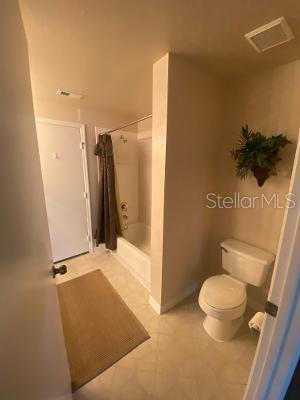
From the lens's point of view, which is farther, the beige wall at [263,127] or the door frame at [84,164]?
the door frame at [84,164]

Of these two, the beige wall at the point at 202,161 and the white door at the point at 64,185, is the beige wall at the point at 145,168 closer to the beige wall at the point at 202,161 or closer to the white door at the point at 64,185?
the white door at the point at 64,185

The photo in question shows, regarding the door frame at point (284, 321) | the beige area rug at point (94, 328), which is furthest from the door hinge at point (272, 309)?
the beige area rug at point (94, 328)

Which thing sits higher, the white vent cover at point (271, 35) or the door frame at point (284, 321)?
the white vent cover at point (271, 35)

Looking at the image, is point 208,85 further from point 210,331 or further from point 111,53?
point 210,331

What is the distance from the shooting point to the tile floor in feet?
3.83

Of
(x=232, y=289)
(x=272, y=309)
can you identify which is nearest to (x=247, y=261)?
(x=232, y=289)

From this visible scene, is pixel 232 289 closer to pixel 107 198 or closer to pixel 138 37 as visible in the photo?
pixel 107 198

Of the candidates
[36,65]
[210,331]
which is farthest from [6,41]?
[210,331]

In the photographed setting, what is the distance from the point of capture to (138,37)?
1.14m

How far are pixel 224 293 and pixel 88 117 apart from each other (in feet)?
8.87

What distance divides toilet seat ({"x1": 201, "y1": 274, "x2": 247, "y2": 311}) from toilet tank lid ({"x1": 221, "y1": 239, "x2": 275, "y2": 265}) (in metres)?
0.28

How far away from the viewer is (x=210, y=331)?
1.55 m

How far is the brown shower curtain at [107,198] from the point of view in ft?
8.30

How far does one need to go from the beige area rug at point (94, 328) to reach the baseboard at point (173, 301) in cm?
23
